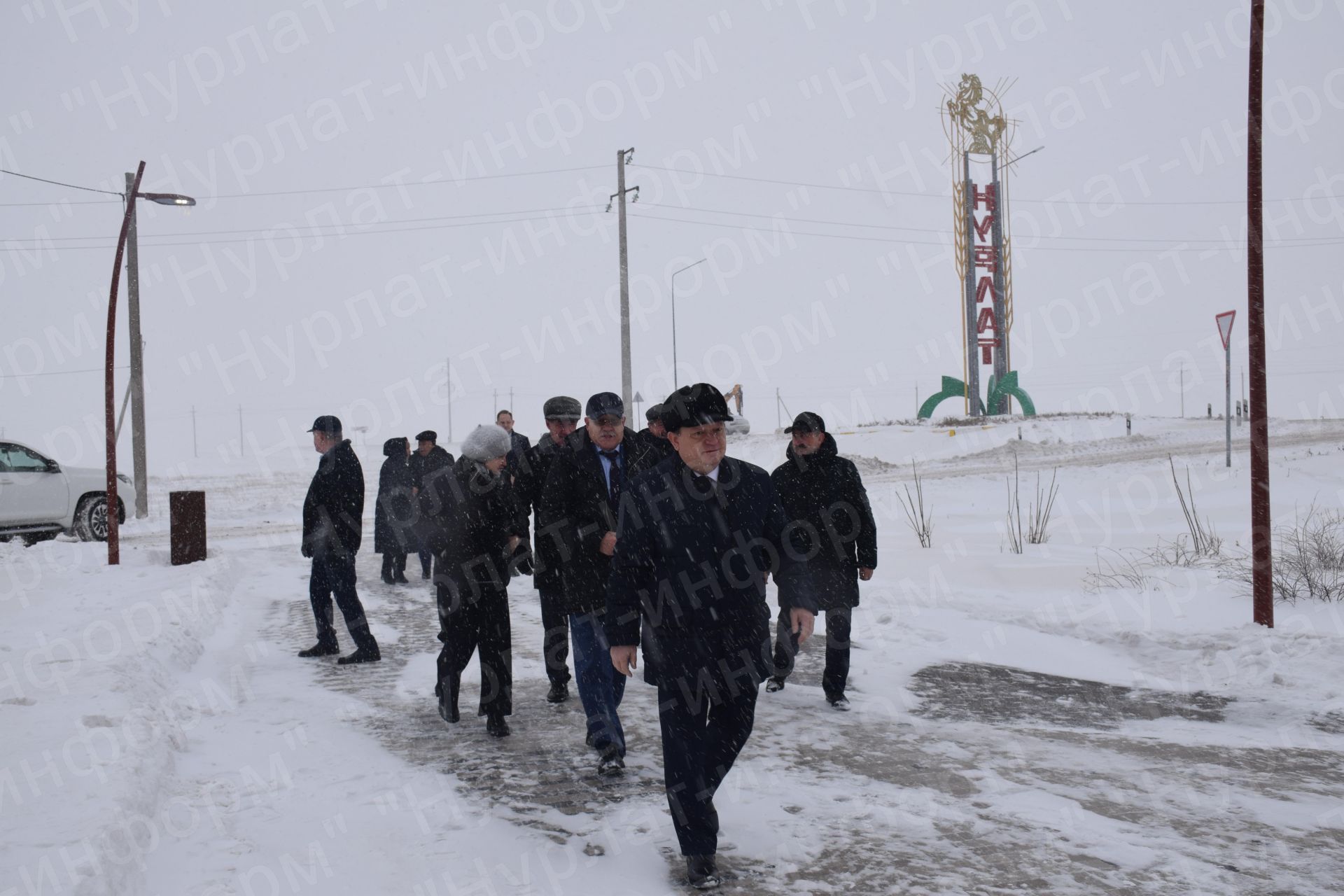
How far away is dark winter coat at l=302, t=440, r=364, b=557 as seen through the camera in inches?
284

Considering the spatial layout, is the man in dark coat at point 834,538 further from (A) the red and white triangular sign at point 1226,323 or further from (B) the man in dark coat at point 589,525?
(A) the red and white triangular sign at point 1226,323

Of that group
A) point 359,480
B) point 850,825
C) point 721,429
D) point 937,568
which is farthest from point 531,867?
point 937,568

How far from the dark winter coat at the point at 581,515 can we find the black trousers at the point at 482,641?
0.74m

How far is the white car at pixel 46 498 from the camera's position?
15.4 meters

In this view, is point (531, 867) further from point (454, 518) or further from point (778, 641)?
point (778, 641)

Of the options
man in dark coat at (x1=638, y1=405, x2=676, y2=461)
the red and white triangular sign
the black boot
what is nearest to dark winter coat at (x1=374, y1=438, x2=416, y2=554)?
man in dark coat at (x1=638, y1=405, x2=676, y2=461)

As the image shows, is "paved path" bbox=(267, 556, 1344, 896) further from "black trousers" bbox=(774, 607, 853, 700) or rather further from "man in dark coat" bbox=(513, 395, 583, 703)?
"man in dark coat" bbox=(513, 395, 583, 703)

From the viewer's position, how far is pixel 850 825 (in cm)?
393

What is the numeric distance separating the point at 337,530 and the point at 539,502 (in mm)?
2644

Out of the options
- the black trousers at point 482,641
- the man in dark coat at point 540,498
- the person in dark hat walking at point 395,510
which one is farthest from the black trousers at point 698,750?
the person in dark hat walking at point 395,510

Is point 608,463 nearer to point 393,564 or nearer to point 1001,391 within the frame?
point 393,564

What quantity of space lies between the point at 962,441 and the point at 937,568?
24.2 m

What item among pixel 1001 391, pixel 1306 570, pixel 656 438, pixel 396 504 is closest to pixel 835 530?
pixel 656 438

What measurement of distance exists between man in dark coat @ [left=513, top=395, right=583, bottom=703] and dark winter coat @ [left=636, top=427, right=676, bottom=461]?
1.32 ft
